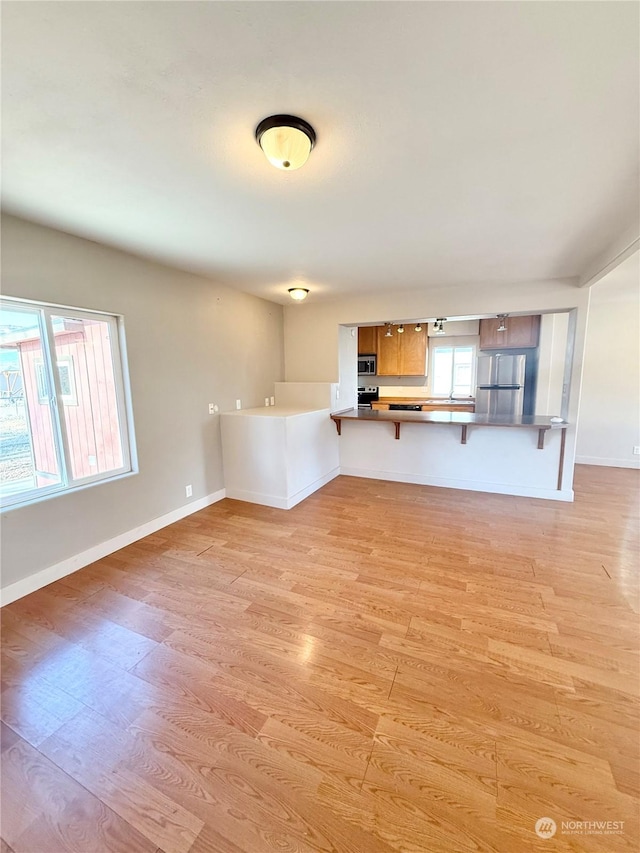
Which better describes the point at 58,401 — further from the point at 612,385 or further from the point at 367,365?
the point at 612,385

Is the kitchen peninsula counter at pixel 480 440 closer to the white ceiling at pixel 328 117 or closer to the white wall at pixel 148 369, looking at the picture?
the white wall at pixel 148 369

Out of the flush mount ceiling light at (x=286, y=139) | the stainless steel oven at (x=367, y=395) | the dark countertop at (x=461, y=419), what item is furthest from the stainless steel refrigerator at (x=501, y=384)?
the flush mount ceiling light at (x=286, y=139)

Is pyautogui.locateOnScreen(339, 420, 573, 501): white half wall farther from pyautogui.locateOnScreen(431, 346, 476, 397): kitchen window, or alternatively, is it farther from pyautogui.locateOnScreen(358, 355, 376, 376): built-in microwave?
pyautogui.locateOnScreen(431, 346, 476, 397): kitchen window

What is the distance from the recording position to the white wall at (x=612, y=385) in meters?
4.92

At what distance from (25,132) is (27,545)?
235cm

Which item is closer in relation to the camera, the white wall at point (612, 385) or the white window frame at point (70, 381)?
the white window frame at point (70, 381)

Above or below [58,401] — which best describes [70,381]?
above

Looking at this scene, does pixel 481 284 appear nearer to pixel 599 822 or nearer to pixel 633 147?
pixel 633 147

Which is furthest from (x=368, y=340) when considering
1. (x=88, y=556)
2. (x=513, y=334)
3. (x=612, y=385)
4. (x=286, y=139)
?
(x=88, y=556)

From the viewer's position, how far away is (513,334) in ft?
18.5

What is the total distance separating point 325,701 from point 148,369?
112 inches

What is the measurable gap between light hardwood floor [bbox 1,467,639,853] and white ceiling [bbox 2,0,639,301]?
248 cm

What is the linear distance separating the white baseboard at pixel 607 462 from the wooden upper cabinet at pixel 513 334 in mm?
1981

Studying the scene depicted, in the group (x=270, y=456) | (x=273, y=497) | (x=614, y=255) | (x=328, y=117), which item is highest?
(x=328, y=117)
